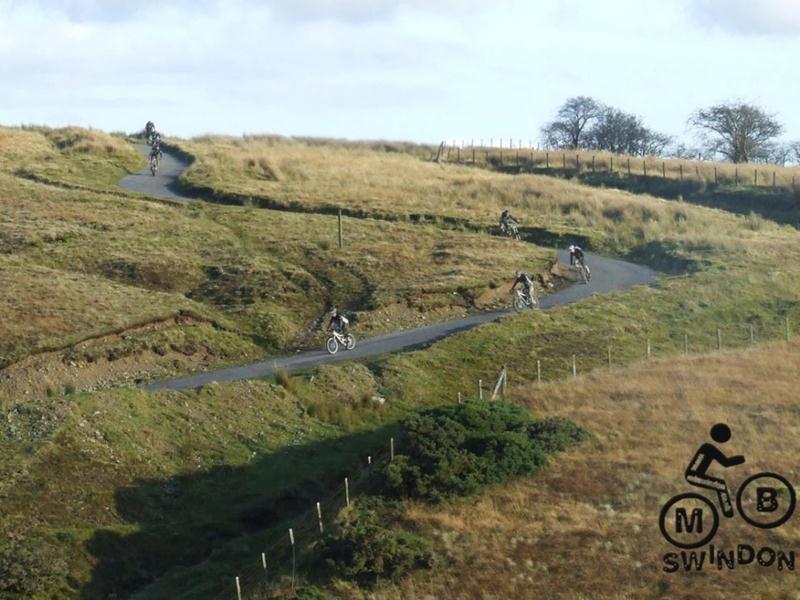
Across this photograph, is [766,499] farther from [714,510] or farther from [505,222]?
[505,222]

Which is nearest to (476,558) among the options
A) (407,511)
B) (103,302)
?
(407,511)

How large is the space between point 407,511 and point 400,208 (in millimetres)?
43709

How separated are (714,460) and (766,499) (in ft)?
8.58

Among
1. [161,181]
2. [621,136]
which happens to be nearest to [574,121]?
[621,136]

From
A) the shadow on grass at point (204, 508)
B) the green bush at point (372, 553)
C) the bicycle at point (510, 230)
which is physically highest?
the bicycle at point (510, 230)

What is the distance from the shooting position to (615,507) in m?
22.0

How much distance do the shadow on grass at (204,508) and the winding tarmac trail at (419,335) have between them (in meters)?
5.94

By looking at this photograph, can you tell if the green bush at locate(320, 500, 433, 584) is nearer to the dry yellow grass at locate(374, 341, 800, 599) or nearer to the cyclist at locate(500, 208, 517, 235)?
the dry yellow grass at locate(374, 341, 800, 599)

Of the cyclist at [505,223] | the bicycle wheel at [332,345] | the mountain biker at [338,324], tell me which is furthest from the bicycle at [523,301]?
the cyclist at [505,223]

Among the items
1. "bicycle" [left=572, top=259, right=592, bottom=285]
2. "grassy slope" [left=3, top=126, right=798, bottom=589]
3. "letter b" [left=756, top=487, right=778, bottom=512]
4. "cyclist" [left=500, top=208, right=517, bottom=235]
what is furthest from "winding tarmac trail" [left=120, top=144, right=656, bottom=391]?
"letter b" [left=756, top=487, right=778, bottom=512]

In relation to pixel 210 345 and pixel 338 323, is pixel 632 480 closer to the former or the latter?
pixel 338 323

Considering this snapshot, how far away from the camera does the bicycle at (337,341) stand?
129 feet

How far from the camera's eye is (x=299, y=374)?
35.9 meters

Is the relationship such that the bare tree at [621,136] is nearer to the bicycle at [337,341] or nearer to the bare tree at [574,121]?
the bare tree at [574,121]
